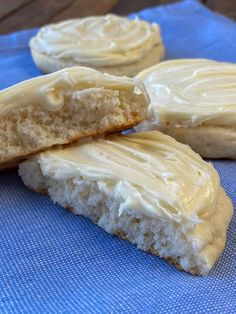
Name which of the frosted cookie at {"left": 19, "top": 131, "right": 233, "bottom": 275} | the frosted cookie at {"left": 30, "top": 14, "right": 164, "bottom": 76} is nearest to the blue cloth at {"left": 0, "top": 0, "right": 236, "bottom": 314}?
the frosted cookie at {"left": 19, "top": 131, "right": 233, "bottom": 275}

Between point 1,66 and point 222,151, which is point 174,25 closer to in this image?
point 1,66

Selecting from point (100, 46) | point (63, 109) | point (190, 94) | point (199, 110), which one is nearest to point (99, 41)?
point (100, 46)

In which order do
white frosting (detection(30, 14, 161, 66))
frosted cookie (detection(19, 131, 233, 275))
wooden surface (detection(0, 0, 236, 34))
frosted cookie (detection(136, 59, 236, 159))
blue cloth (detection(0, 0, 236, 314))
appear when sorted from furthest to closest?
wooden surface (detection(0, 0, 236, 34)) → white frosting (detection(30, 14, 161, 66)) → frosted cookie (detection(136, 59, 236, 159)) → frosted cookie (detection(19, 131, 233, 275)) → blue cloth (detection(0, 0, 236, 314))

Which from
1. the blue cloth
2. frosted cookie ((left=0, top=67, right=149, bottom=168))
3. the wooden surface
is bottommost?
the wooden surface

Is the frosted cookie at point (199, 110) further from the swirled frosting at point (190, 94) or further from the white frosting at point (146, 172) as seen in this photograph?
the white frosting at point (146, 172)

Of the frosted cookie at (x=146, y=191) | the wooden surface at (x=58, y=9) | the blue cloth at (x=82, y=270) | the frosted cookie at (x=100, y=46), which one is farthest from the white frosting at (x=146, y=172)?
the wooden surface at (x=58, y=9)

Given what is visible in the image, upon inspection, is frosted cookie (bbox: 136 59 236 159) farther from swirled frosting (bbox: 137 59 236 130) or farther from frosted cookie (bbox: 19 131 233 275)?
frosted cookie (bbox: 19 131 233 275)

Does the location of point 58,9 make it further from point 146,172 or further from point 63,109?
point 146,172

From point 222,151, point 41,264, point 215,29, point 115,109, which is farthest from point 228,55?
point 41,264
